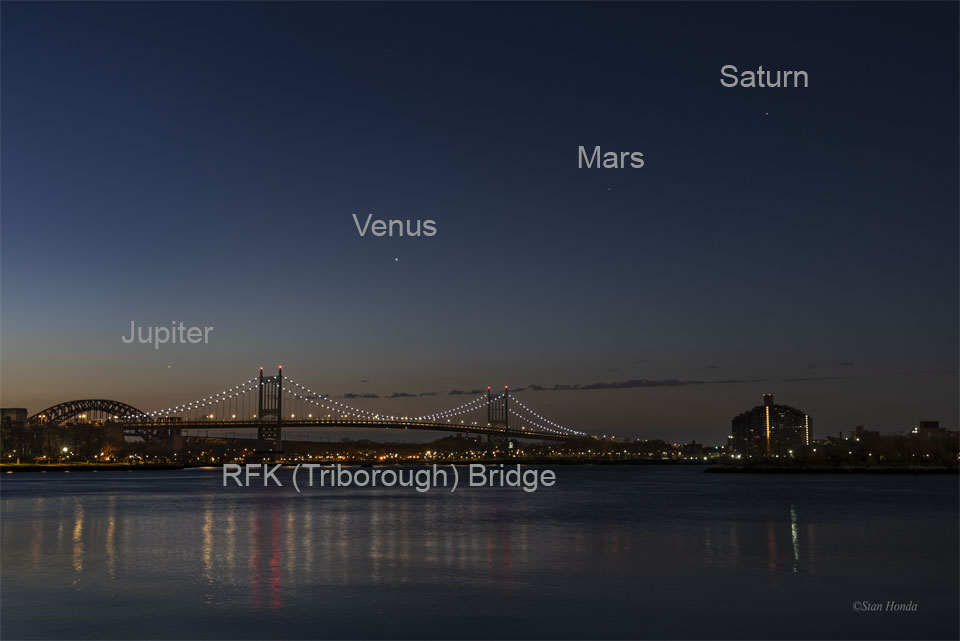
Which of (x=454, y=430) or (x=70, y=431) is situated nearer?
(x=454, y=430)

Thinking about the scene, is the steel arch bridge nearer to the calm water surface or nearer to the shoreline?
the shoreline

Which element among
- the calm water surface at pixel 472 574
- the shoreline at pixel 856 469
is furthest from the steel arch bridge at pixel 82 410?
the calm water surface at pixel 472 574

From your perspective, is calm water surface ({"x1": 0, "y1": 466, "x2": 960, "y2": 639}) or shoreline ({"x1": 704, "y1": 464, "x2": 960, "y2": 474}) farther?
shoreline ({"x1": 704, "y1": 464, "x2": 960, "y2": 474})

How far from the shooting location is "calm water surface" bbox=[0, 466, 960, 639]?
14.1 m

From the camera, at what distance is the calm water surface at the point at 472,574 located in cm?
1414

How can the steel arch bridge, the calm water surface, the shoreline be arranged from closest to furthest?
the calm water surface, the shoreline, the steel arch bridge

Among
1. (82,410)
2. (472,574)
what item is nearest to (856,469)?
A: (472,574)

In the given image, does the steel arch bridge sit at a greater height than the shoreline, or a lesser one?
greater

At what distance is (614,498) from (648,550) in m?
29.6

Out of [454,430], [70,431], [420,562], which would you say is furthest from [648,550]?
[70,431]

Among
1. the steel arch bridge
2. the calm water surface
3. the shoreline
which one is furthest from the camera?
the steel arch bridge

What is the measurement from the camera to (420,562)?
21.6 meters

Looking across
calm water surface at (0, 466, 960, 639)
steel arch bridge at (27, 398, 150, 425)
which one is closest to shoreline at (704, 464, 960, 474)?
calm water surface at (0, 466, 960, 639)

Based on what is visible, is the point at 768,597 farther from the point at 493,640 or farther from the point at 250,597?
the point at 250,597
